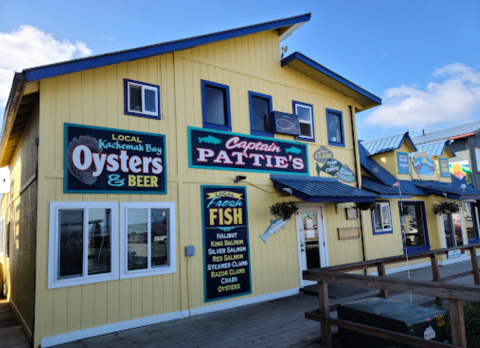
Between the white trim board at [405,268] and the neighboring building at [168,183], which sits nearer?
the neighboring building at [168,183]

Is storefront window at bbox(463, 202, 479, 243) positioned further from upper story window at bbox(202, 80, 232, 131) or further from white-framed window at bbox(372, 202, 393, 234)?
upper story window at bbox(202, 80, 232, 131)

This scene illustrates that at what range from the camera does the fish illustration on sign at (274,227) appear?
8359 mm

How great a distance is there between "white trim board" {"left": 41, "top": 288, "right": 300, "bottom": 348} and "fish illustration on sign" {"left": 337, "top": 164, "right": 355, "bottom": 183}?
4.00 metres

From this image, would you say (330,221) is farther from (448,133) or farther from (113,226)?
(448,133)

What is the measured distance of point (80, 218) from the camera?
611cm

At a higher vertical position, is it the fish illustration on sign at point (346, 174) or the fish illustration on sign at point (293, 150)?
the fish illustration on sign at point (293, 150)

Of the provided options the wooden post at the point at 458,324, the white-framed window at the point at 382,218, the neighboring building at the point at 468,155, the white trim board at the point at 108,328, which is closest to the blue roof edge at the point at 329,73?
the white-framed window at the point at 382,218

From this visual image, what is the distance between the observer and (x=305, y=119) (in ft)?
32.7

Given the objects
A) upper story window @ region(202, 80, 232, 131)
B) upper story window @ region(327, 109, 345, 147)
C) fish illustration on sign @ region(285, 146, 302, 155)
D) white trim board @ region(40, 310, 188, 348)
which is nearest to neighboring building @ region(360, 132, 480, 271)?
upper story window @ region(327, 109, 345, 147)

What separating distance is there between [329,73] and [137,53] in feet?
18.4

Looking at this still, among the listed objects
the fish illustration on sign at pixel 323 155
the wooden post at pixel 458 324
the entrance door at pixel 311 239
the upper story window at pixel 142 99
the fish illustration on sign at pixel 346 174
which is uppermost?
the upper story window at pixel 142 99

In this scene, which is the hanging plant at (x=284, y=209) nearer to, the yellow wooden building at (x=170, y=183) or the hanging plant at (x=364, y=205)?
the yellow wooden building at (x=170, y=183)

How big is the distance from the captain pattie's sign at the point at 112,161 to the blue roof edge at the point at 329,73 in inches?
170

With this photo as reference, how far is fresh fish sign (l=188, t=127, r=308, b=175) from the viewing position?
7.71 metres
